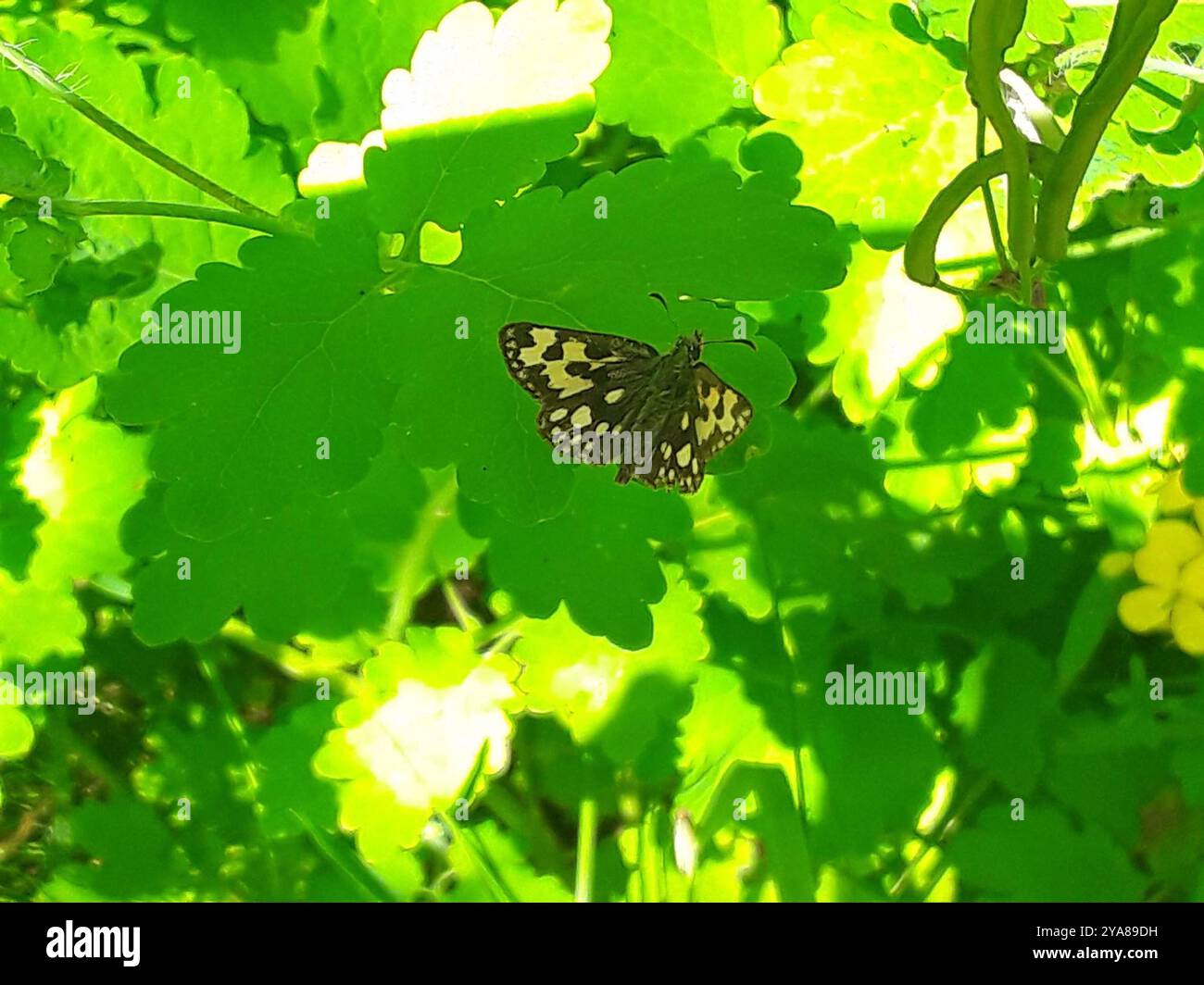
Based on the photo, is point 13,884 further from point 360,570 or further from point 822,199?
point 822,199

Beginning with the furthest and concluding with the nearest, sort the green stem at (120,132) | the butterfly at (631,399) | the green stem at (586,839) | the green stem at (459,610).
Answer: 1. the green stem at (586,839)
2. the green stem at (459,610)
3. the green stem at (120,132)
4. the butterfly at (631,399)

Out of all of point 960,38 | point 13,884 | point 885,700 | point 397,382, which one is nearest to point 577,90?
point 397,382

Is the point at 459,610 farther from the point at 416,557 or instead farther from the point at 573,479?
the point at 573,479

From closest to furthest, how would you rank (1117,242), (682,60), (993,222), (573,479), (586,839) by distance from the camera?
(573,479)
(993,222)
(682,60)
(1117,242)
(586,839)

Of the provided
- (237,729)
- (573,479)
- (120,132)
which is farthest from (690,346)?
(237,729)

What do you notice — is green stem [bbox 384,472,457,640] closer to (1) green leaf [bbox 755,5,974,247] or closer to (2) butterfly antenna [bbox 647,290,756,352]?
(2) butterfly antenna [bbox 647,290,756,352]

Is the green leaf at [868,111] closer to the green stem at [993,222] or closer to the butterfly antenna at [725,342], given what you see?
the green stem at [993,222]

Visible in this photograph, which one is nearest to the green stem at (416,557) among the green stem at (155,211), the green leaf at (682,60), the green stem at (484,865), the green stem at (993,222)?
the green stem at (484,865)
